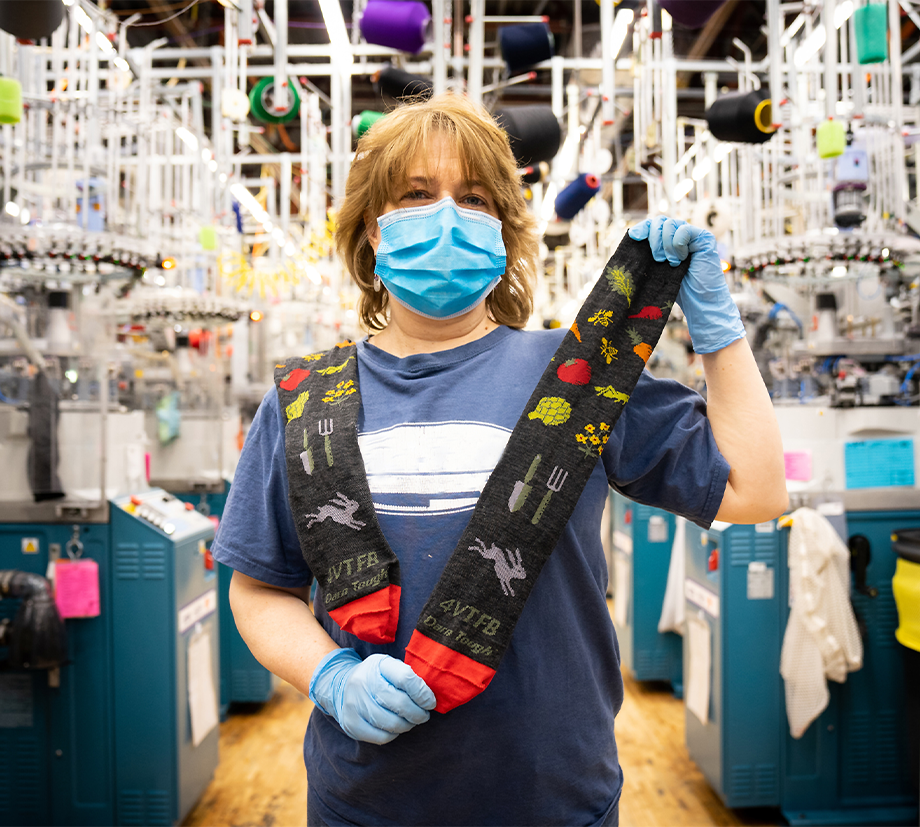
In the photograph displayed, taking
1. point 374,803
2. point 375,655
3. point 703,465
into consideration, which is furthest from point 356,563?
point 703,465

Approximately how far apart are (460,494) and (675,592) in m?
3.78

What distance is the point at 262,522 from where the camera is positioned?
1.16m

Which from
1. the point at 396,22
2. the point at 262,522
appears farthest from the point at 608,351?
the point at 396,22

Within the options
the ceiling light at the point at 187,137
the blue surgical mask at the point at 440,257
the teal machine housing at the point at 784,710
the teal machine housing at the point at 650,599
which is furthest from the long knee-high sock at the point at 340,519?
the teal machine housing at the point at 650,599

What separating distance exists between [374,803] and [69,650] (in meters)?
2.39

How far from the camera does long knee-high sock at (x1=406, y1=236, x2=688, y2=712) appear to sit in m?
1.01

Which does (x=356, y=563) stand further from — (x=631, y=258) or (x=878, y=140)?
(x=878, y=140)

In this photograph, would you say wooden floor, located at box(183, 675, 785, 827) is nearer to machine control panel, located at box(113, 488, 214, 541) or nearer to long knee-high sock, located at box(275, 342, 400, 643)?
machine control panel, located at box(113, 488, 214, 541)

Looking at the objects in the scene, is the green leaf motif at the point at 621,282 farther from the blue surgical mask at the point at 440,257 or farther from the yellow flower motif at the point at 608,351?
the blue surgical mask at the point at 440,257

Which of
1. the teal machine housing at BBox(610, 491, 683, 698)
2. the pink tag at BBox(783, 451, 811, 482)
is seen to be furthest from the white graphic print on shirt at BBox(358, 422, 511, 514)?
the teal machine housing at BBox(610, 491, 683, 698)

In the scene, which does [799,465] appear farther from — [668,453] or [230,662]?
[230,662]

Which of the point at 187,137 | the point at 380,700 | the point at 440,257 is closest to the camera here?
the point at 380,700

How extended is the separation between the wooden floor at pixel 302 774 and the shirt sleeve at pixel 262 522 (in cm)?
254

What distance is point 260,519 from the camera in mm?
1160
